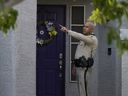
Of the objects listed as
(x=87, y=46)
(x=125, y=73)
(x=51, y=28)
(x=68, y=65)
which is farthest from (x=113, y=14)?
(x=51, y=28)

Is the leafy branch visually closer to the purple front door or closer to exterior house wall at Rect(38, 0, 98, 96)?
exterior house wall at Rect(38, 0, 98, 96)

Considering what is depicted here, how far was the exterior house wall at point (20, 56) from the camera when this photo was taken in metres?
9.73

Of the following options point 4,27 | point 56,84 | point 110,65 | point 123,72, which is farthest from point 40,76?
point 4,27

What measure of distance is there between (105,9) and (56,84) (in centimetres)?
853

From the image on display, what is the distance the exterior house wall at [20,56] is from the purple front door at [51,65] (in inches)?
114

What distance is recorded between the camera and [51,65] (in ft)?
43.7

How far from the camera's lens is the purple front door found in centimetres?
1326

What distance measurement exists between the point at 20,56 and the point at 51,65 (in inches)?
129

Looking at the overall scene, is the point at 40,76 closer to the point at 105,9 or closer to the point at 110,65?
the point at 110,65

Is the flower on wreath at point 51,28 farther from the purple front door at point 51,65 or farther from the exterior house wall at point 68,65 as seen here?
the exterior house wall at point 68,65

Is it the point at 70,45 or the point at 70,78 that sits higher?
the point at 70,45

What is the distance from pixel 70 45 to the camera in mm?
13141

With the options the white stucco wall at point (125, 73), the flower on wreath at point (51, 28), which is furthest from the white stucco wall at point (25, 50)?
the flower on wreath at point (51, 28)

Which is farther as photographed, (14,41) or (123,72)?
(123,72)
